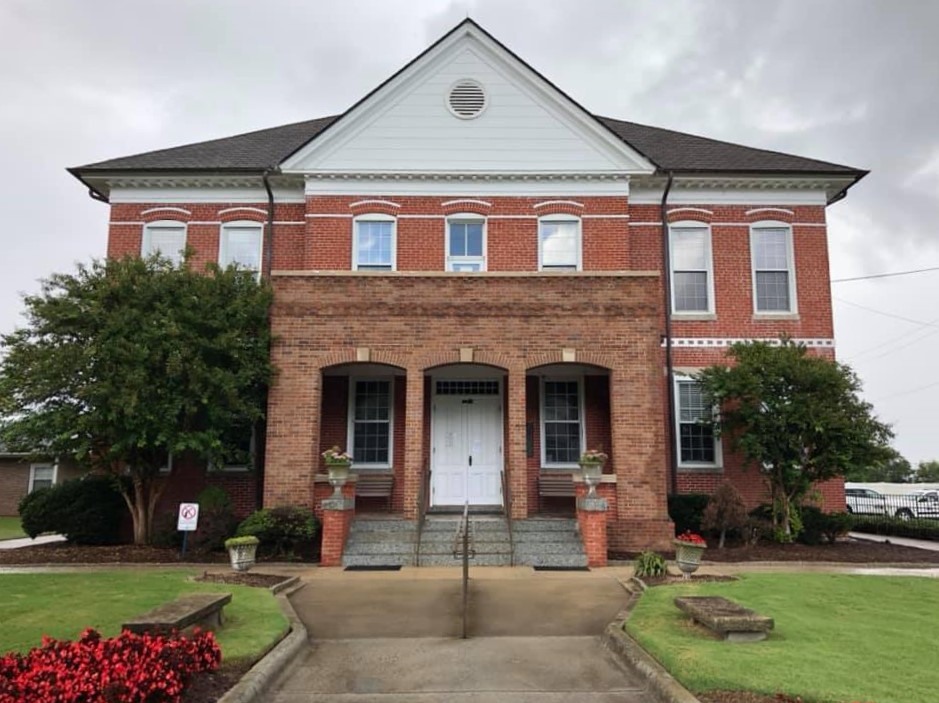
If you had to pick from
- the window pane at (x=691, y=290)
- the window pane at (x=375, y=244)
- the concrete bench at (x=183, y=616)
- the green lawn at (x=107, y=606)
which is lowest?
the green lawn at (x=107, y=606)

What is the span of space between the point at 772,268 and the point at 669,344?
3526 millimetres

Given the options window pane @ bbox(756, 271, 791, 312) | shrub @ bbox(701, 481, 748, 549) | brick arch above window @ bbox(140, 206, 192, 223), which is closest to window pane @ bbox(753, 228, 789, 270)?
window pane @ bbox(756, 271, 791, 312)

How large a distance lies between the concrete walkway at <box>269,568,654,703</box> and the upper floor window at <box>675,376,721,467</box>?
6.72m

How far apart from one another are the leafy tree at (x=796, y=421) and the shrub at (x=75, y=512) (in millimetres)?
13685

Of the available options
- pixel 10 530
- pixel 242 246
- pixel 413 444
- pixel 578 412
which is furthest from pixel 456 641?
pixel 10 530

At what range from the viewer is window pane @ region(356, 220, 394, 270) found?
17.2 m

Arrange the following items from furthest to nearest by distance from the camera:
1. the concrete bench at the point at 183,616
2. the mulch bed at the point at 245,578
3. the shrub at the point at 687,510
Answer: the shrub at the point at 687,510
the mulch bed at the point at 245,578
the concrete bench at the point at 183,616

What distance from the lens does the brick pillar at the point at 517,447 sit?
13733 millimetres

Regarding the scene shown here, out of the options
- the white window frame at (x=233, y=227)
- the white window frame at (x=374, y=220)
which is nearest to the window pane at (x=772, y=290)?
the white window frame at (x=374, y=220)

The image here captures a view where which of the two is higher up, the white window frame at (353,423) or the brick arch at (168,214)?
the brick arch at (168,214)

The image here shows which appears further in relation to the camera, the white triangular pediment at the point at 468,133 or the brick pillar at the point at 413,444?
the white triangular pediment at the point at 468,133

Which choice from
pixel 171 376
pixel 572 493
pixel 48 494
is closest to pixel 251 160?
pixel 171 376

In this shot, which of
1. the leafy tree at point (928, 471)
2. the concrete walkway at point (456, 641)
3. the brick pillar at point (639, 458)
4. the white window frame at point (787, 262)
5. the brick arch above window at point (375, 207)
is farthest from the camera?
the leafy tree at point (928, 471)

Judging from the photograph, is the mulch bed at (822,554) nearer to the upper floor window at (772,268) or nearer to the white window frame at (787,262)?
the white window frame at (787,262)
